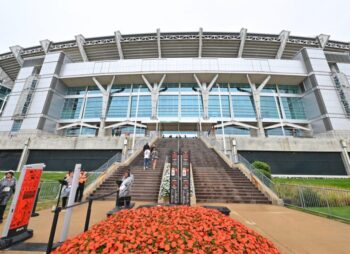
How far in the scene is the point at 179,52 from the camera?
3812 centimetres

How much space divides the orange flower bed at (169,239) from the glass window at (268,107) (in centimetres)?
3554

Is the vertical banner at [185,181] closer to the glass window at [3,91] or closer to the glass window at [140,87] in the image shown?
the glass window at [140,87]

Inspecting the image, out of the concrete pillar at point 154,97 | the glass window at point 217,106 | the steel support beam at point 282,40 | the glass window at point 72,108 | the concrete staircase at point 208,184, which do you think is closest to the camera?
the concrete staircase at point 208,184

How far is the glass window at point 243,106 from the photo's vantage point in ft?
111

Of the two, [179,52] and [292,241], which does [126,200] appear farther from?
[179,52]

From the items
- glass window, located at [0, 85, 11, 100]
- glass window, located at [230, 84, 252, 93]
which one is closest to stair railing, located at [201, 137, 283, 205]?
glass window, located at [230, 84, 252, 93]

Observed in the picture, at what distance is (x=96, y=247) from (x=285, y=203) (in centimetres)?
1020

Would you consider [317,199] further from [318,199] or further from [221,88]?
[221,88]

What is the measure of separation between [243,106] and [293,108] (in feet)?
35.3

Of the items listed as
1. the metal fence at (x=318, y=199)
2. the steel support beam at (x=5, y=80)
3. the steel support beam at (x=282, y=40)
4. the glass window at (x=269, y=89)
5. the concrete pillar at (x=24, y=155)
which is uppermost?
the steel support beam at (x=282, y=40)

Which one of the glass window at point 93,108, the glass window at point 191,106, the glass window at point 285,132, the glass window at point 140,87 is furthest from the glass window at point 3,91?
the glass window at point 285,132

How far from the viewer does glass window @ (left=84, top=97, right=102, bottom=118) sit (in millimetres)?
35406

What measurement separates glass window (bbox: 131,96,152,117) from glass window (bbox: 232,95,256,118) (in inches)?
694

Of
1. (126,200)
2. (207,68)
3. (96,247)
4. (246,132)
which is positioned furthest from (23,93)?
(246,132)
